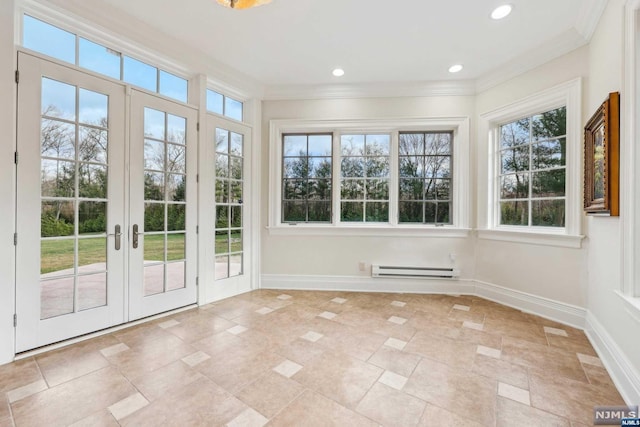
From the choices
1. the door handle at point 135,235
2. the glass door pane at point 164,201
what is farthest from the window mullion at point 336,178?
the door handle at point 135,235

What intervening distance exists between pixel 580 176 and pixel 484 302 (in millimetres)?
1725

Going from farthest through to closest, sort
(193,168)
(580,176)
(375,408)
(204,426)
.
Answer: (193,168) < (580,176) < (375,408) < (204,426)

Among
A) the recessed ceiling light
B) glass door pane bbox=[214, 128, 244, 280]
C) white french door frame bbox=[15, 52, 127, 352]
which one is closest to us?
white french door frame bbox=[15, 52, 127, 352]

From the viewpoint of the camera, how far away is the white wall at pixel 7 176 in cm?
207

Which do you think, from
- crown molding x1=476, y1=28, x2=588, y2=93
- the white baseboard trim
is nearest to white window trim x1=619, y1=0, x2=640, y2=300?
the white baseboard trim

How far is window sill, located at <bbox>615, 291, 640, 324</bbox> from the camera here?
1.67 m

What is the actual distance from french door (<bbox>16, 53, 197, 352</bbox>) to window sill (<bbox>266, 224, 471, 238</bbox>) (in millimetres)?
1361

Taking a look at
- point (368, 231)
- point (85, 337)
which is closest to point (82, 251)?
point (85, 337)

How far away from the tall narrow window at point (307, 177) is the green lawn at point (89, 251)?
160cm

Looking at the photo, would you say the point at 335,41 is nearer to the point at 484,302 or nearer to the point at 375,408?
the point at 375,408

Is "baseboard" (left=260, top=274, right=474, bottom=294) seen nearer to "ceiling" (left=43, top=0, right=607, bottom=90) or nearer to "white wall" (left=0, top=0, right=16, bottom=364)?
"white wall" (left=0, top=0, right=16, bottom=364)

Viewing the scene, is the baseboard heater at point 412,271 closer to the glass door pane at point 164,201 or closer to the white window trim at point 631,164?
the white window trim at point 631,164

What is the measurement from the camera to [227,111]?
3.82m

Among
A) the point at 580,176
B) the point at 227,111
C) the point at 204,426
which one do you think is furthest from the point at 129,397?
the point at 580,176
